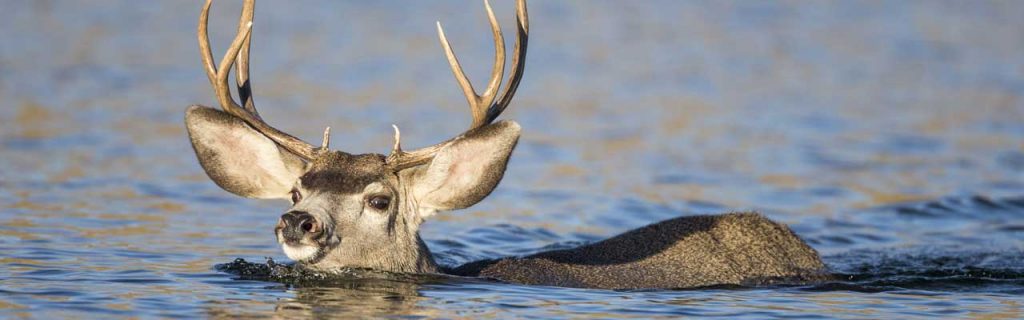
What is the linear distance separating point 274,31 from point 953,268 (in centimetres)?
1378

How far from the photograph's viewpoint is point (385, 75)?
21609 mm

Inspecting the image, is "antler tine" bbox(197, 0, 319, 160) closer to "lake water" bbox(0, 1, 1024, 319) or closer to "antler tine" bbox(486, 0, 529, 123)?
"lake water" bbox(0, 1, 1024, 319)

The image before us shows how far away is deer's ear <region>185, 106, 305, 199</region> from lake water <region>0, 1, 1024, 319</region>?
0.56 meters

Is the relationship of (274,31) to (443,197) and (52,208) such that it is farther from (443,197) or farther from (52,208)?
(443,197)

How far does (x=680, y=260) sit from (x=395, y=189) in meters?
1.91

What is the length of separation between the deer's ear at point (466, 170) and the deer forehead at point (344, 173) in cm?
22

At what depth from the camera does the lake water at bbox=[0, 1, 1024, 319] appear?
9.77m

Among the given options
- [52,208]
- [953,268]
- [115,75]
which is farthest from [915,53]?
[52,208]

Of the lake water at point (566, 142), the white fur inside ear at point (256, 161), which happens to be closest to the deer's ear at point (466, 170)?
the lake water at point (566, 142)

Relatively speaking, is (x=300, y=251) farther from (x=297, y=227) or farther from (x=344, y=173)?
(x=344, y=173)

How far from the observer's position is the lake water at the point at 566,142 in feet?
32.1

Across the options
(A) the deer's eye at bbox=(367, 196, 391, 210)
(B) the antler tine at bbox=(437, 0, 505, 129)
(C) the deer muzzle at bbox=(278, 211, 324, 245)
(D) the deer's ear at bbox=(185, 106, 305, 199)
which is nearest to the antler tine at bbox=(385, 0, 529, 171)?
(B) the antler tine at bbox=(437, 0, 505, 129)

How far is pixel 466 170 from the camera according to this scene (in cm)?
954

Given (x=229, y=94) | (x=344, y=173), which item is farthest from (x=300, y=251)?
(x=229, y=94)
